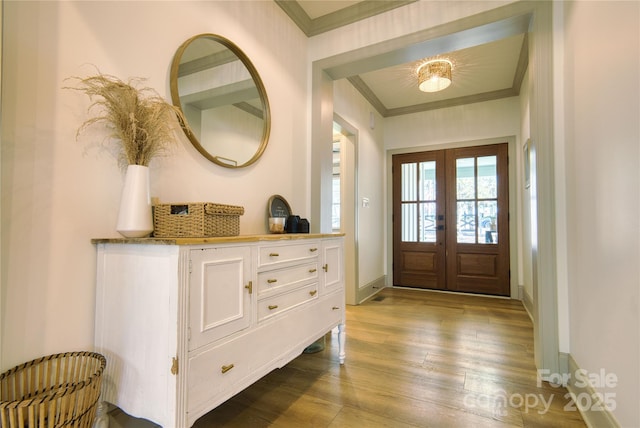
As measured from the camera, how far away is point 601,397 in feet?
4.41

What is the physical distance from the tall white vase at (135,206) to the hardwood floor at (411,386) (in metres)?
1.02

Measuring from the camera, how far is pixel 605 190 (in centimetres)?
133

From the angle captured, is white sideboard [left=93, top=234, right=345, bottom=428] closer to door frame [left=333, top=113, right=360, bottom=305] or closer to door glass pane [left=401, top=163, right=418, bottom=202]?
door frame [left=333, top=113, right=360, bottom=305]

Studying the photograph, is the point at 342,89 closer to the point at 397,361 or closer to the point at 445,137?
the point at 445,137

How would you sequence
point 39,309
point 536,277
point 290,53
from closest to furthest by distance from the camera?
point 39,309 < point 536,277 < point 290,53

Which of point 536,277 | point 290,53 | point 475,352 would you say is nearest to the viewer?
point 536,277

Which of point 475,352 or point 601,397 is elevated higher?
point 601,397

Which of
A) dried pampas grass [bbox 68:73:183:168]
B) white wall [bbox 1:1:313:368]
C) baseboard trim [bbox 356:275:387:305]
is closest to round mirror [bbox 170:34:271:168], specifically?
white wall [bbox 1:1:313:368]

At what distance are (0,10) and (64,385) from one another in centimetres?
137

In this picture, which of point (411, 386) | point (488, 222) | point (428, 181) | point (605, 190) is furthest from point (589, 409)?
point (428, 181)

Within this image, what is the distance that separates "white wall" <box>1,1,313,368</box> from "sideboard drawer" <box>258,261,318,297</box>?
2.21ft

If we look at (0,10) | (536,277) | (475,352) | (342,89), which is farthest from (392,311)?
(0,10)

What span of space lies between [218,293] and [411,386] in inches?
54.4

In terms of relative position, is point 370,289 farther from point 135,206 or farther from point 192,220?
point 135,206
